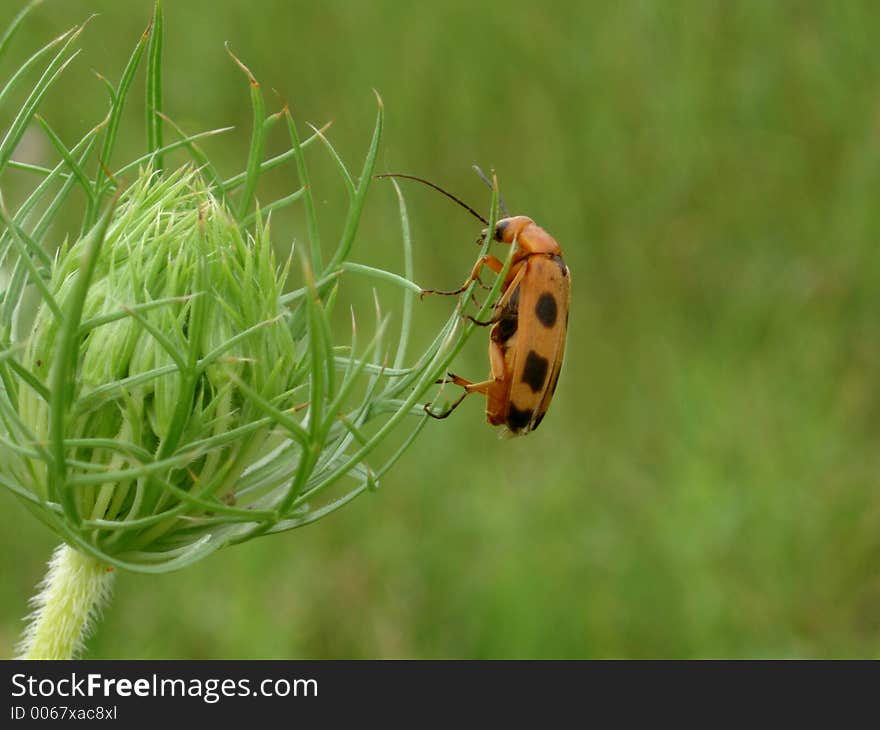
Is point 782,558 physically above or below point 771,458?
below

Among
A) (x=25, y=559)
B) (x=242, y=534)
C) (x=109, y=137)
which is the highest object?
(x=25, y=559)

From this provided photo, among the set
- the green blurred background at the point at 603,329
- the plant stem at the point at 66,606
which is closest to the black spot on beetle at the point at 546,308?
the plant stem at the point at 66,606

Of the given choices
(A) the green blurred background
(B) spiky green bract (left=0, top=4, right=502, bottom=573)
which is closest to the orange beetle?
(B) spiky green bract (left=0, top=4, right=502, bottom=573)

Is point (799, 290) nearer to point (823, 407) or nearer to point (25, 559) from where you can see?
point (823, 407)

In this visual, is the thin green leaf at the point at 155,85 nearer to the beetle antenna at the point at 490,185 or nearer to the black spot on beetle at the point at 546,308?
the beetle antenna at the point at 490,185

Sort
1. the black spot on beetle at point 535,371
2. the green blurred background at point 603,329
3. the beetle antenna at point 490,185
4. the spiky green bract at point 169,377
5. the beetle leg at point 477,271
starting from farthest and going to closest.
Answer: the green blurred background at point 603,329
the black spot on beetle at point 535,371
the beetle leg at point 477,271
the beetle antenna at point 490,185
the spiky green bract at point 169,377

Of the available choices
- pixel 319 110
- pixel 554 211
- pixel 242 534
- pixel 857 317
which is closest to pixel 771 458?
pixel 857 317

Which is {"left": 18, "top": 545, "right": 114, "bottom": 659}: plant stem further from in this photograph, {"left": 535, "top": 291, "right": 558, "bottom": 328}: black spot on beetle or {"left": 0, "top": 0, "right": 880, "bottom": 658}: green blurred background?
{"left": 0, "top": 0, "right": 880, "bottom": 658}: green blurred background
